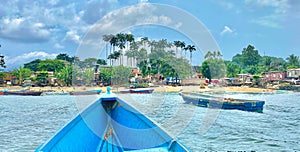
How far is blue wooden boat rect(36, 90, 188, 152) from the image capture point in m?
5.59

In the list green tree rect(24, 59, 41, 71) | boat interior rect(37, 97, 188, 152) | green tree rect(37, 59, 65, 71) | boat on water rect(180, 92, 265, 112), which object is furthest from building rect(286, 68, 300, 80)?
green tree rect(24, 59, 41, 71)

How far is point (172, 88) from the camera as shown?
183ft

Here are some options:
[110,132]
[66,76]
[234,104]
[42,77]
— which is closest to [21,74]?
[42,77]

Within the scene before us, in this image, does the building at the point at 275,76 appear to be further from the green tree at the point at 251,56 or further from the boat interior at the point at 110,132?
the boat interior at the point at 110,132

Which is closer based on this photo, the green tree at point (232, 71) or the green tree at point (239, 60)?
the green tree at point (232, 71)

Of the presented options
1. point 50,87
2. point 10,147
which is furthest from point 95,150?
point 50,87

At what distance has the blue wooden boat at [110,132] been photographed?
5586mm

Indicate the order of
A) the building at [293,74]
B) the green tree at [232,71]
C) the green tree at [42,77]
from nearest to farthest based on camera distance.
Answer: the building at [293,74]
the green tree at [42,77]
the green tree at [232,71]

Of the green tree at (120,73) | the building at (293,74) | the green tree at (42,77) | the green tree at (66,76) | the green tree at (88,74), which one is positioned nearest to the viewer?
the green tree at (120,73)

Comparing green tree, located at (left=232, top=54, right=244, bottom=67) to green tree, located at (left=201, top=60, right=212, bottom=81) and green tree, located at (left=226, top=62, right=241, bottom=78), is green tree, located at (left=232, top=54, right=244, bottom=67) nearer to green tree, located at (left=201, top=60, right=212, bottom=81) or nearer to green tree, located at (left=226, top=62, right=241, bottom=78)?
green tree, located at (left=226, top=62, right=241, bottom=78)

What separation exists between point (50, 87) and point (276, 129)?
51.7m

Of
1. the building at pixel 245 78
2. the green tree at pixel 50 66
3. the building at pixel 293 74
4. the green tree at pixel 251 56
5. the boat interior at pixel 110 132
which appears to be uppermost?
the green tree at pixel 251 56

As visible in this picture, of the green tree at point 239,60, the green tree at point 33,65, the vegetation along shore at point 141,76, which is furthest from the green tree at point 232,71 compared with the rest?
the green tree at point 33,65

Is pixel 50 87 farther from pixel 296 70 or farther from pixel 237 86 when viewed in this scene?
pixel 296 70
